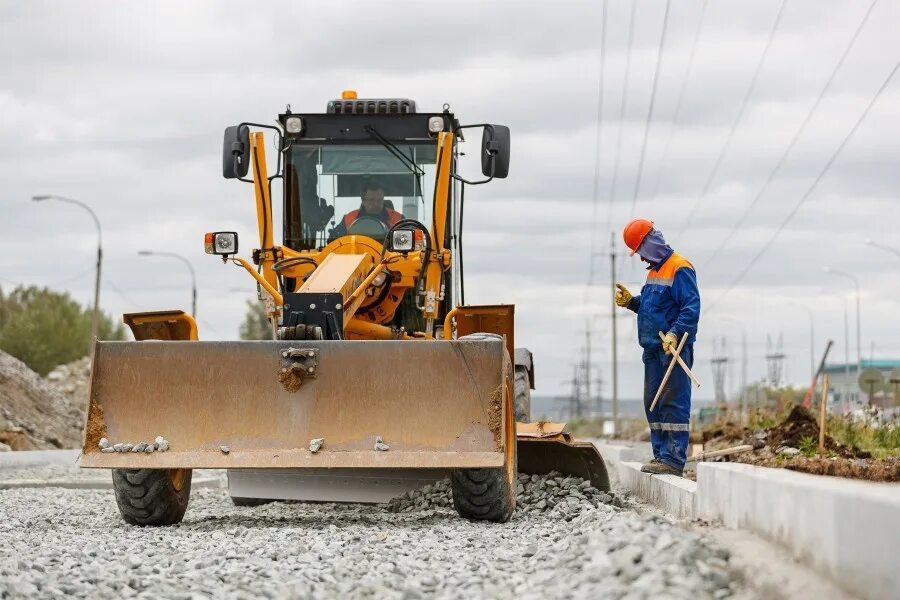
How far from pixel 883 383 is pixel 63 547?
17516 millimetres

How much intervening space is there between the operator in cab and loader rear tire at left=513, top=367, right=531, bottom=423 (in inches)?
88.7

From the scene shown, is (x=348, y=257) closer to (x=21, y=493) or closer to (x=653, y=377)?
(x=653, y=377)

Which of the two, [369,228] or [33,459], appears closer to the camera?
[369,228]

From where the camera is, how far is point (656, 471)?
1015 centimetres

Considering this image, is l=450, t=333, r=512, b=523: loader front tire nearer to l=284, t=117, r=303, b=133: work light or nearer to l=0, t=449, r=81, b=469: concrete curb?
l=284, t=117, r=303, b=133: work light

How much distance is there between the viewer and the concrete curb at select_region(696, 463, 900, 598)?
4348 mm

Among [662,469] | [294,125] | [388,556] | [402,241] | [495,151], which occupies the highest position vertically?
[294,125]

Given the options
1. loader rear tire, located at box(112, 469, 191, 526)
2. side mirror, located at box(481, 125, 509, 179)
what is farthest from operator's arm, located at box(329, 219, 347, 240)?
loader rear tire, located at box(112, 469, 191, 526)

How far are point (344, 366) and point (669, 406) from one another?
2.55m

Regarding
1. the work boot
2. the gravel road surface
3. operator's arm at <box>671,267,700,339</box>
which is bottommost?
the gravel road surface

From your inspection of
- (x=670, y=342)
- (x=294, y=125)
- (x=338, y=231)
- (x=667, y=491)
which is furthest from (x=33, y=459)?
(x=667, y=491)

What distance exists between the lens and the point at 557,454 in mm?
10273

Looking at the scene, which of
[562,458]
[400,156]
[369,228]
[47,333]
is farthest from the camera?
[47,333]

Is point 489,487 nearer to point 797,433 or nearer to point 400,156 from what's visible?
point 400,156
